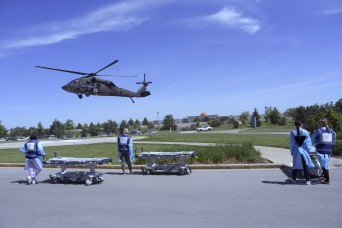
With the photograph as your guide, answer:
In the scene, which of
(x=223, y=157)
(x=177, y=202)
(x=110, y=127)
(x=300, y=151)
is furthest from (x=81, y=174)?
(x=110, y=127)

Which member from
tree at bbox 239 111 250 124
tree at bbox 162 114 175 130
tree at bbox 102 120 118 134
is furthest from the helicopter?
tree at bbox 239 111 250 124

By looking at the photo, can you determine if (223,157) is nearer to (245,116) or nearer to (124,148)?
(124,148)

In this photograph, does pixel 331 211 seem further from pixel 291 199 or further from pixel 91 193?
pixel 91 193

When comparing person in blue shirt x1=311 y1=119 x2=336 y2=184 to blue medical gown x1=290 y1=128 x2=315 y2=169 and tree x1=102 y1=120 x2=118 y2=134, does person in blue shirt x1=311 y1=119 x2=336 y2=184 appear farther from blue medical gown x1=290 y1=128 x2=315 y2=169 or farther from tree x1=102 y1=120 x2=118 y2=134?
tree x1=102 y1=120 x2=118 y2=134

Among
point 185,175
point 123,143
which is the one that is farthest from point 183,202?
point 123,143

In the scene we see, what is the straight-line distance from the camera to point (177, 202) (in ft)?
28.5

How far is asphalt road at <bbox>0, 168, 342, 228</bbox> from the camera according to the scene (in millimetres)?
7062

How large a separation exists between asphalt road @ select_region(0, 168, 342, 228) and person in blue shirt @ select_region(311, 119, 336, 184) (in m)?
0.45

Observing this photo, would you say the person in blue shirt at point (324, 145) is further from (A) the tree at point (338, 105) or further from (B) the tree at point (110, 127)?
(B) the tree at point (110, 127)

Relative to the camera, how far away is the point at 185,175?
13203mm

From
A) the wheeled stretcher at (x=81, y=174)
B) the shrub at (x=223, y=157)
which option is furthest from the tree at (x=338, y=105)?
the wheeled stretcher at (x=81, y=174)

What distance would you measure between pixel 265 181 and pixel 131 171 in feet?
16.4

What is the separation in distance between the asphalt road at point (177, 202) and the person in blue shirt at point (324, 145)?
1.47ft

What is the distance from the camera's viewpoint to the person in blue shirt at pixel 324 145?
424 inches
